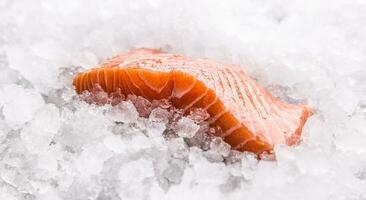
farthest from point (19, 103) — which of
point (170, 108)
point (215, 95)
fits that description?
point (215, 95)

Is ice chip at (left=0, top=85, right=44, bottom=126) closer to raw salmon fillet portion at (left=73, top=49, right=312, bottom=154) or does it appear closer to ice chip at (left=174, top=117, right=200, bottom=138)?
raw salmon fillet portion at (left=73, top=49, right=312, bottom=154)

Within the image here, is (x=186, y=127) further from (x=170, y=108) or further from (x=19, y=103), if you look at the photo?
(x=19, y=103)

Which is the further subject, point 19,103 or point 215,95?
point 19,103

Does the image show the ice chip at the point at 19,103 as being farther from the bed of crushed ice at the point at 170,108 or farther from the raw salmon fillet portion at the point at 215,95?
the raw salmon fillet portion at the point at 215,95

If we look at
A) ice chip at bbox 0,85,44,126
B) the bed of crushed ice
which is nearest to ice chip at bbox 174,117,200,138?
the bed of crushed ice

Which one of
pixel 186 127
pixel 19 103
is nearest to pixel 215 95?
pixel 186 127

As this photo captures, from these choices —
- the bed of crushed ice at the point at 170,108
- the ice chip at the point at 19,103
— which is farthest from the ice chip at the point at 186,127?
the ice chip at the point at 19,103

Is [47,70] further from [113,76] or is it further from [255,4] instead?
[255,4]

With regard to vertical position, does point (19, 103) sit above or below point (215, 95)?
below
